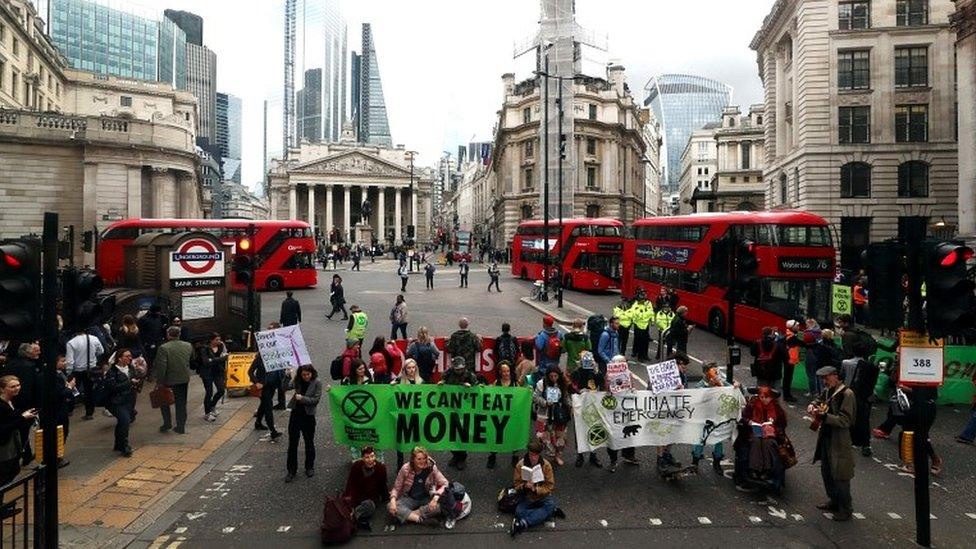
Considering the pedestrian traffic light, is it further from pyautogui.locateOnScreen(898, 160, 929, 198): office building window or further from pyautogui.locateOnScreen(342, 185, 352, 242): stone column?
pyautogui.locateOnScreen(342, 185, 352, 242): stone column

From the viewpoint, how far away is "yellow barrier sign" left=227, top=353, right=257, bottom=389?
42.4ft

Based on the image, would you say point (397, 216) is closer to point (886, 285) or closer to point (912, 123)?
point (912, 123)

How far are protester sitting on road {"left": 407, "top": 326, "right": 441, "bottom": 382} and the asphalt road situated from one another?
79.4 inches

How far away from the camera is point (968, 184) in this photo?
2797 centimetres

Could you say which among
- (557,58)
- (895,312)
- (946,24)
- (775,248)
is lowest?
(895,312)

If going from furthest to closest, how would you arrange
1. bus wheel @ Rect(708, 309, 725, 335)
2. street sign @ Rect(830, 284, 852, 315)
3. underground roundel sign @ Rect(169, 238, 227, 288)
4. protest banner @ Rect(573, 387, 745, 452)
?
bus wheel @ Rect(708, 309, 725, 335) → street sign @ Rect(830, 284, 852, 315) → underground roundel sign @ Rect(169, 238, 227, 288) → protest banner @ Rect(573, 387, 745, 452)

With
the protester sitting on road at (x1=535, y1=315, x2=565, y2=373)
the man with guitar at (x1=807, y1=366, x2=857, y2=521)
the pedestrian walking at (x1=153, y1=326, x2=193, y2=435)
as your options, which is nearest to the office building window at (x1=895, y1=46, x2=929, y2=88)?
the protester sitting on road at (x1=535, y1=315, x2=565, y2=373)

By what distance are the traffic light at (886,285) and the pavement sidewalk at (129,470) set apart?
8.51 meters

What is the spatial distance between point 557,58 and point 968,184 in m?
34.1

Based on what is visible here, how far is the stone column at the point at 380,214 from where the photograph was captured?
116750 millimetres

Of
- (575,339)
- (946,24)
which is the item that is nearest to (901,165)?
(946,24)

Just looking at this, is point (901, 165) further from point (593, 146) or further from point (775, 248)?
point (593, 146)

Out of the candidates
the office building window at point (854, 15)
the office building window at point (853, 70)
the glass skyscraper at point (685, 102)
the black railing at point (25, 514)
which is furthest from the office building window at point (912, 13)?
the glass skyscraper at point (685, 102)

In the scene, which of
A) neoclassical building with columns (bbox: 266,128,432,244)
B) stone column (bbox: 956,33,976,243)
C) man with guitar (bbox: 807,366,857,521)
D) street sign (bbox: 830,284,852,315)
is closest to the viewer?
man with guitar (bbox: 807,366,857,521)
